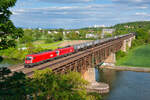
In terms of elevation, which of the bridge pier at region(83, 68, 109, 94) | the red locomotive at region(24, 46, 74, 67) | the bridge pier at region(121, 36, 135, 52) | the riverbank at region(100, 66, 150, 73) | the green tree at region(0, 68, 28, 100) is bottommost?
the riverbank at region(100, 66, 150, 73)

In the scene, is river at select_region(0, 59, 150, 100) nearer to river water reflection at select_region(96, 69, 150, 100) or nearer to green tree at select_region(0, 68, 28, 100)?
river water reflection at select_region(96, 69, 150, 100)

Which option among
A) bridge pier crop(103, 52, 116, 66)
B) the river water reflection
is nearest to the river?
→ the river water reflection

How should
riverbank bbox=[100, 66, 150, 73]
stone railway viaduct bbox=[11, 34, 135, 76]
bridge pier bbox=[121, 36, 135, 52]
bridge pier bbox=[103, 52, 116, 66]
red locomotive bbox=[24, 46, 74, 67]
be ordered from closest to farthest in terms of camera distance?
stone railway viaduct bbox=[11, 34, 135, 76] < red locomotive bbox=[24, 46, 74, 67] < riverbank bbox=[100, 66, 150, 73] < bridge pier bbox=[103, 52, 116, 66] < bridge pier bbox=[121, 36, 135, 52]

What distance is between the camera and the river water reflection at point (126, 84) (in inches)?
1756

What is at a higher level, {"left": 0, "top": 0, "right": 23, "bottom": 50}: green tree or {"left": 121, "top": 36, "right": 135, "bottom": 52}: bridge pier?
{"left": 0, "top": 0, "right": 23, "bottom": 50}: green tree

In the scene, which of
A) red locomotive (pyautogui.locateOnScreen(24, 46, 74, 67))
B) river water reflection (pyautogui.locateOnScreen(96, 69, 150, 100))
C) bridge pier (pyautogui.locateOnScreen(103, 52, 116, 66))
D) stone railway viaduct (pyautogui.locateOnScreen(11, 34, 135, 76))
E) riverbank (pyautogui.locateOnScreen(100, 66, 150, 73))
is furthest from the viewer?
bridge pier (pyautogui.locateOnScreen(103, 52, 116, 66))

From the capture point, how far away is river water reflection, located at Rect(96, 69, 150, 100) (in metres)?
44.6

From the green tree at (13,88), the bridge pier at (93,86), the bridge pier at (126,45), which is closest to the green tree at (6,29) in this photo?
the green tree at (13,88)

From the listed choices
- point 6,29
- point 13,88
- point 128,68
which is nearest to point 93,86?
point 128,68

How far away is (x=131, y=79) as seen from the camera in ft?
196

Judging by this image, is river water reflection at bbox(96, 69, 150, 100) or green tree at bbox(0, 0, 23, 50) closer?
green tree at bbox(0, 0, 23, 50)

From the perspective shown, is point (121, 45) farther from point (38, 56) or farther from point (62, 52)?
point (38, 56)

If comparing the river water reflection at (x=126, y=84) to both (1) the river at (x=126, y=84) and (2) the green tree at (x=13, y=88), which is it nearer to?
(1) the river at (x=126, y=84)

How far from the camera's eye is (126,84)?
178ft
